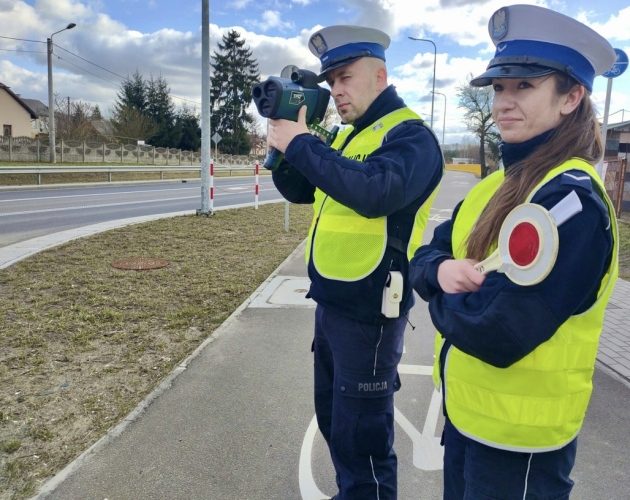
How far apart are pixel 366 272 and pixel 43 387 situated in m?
2.68

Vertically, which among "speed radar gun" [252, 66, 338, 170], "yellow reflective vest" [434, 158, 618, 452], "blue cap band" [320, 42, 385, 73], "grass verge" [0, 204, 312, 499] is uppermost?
"blue cap band" [320, 42, 385, 73]

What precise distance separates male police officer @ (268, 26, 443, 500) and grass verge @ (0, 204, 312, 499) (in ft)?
5.30

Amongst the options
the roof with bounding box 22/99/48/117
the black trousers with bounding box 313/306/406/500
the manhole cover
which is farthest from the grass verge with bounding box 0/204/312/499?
the roof with bounding box 22/99/48/117

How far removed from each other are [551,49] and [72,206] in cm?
1499

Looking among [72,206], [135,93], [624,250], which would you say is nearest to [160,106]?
[135,93]

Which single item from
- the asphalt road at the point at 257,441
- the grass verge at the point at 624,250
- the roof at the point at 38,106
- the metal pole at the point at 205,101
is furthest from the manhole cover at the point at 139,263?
the roof at the point at 38,106

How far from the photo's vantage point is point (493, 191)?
1.56 meters

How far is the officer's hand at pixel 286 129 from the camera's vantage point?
6.33 feet

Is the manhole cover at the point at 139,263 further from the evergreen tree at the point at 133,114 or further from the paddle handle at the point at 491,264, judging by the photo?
the evergreen tree at the point at 133,114

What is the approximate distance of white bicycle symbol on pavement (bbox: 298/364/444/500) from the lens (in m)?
2.61

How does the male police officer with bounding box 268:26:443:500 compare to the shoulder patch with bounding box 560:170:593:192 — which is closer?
the shoulder patch with bounding box 560:170:593:192

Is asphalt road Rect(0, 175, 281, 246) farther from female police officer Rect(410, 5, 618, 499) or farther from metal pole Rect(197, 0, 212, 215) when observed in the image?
female police officer Rect(410, 5, 618, 499)

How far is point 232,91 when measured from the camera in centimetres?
6719

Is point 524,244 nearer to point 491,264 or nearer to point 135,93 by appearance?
point 491,264
